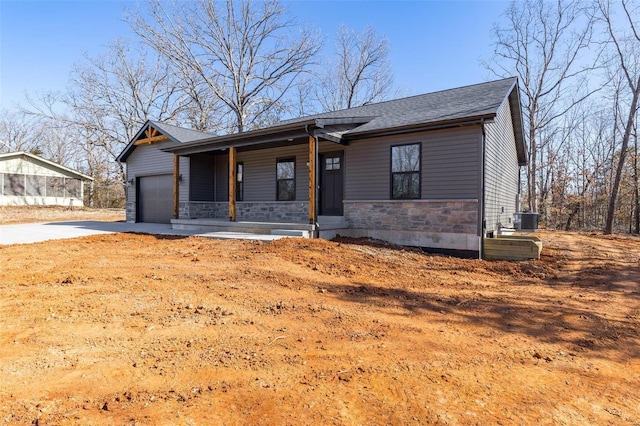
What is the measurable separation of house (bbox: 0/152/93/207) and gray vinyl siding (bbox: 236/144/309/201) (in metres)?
19.9

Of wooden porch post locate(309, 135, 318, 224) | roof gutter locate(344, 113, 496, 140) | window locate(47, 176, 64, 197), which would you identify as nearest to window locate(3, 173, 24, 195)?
window locate(47, 176, 64, 197)

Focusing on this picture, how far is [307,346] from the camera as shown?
110 inches

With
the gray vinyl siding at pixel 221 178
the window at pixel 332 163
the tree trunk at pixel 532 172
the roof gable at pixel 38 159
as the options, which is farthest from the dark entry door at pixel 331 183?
the roof gable at pixel 38 159

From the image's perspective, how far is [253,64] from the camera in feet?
75.0

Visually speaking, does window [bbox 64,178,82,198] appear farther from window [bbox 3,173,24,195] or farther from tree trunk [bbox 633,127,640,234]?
tree trunk [bbox 633,127,640,234]

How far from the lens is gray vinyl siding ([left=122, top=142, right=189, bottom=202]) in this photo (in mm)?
12891

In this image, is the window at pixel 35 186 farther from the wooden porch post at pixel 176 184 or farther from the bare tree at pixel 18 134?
the wooden porch post at pixel 176 184

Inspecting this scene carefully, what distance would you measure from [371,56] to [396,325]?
2662 centimetres

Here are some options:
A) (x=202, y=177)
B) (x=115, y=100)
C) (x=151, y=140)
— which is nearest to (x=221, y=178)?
(x=202, y=177)

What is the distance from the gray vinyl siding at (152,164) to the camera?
1289 cm

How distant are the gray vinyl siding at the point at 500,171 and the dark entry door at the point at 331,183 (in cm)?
426

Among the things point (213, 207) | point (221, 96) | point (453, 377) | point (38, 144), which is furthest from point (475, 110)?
point (38, 144)

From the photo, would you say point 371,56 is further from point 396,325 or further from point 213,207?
point 396,325

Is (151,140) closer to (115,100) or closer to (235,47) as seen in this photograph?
(235,47)
